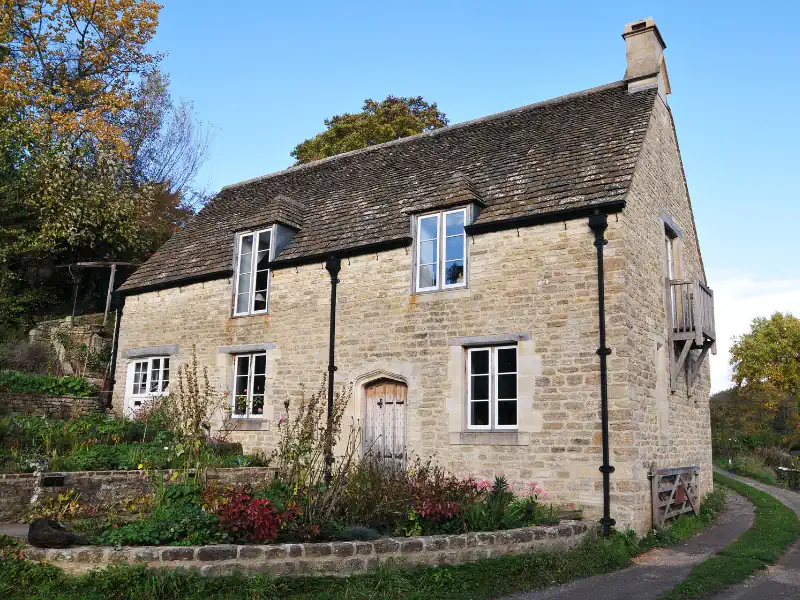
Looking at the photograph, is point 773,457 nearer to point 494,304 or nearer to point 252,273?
point 494,304

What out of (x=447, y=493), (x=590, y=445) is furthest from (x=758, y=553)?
(x=447, y=493)

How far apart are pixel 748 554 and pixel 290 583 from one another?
268 inches

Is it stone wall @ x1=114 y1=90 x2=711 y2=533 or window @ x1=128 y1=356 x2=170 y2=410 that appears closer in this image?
stone wall @ x1=114 y1=90 x2=711 y2=533

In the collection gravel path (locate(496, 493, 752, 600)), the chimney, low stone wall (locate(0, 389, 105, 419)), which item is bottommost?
gravel path (locate(496, 493, 752, 600))

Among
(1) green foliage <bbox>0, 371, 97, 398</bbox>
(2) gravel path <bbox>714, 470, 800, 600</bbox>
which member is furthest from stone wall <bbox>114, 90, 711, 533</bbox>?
(1) green foliage <bbox>0, 371, 97, 398</bbox>

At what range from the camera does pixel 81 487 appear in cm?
1022

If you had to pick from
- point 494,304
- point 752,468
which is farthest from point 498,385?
point 752,468

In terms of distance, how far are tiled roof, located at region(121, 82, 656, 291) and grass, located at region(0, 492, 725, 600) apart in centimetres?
593

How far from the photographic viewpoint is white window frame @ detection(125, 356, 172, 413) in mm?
16312

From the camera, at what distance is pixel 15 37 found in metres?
23.5

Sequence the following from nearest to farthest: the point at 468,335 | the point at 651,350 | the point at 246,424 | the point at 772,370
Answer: the point at 651,350, the point at 468,335, the point at 246,424, the point at 772,370

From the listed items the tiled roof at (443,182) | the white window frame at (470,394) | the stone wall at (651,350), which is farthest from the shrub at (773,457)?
the white window frame at (470,394)

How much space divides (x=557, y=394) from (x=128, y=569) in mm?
6763

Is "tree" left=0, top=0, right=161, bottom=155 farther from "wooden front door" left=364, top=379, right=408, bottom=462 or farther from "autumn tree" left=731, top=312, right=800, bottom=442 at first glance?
"autumn tree" left=731, top=312, right=800, bottom=442
